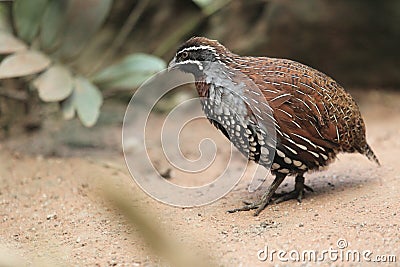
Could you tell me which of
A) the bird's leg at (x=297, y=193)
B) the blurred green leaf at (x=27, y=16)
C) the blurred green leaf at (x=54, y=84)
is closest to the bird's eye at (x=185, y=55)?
the bird's leg at (x=297, y=193)

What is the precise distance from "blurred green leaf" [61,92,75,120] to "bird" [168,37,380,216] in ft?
5.02

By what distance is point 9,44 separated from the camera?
584 centimetres

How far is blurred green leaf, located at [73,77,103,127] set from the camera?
5715 mm

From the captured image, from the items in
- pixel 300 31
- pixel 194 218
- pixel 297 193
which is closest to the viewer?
pixel 194 218

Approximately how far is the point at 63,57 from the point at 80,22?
41 centimetres

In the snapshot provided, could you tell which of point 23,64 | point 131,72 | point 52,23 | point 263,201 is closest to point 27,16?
point 52,23

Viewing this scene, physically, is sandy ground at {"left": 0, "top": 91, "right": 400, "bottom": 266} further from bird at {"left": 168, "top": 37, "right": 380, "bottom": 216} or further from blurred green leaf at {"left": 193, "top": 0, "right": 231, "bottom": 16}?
blurred green leaf at {"left": 193, "top": 0, "right": 231, "bottom": 16}

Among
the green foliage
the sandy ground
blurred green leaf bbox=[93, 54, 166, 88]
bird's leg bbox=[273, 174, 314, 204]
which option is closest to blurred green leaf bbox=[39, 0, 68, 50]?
the green foliage

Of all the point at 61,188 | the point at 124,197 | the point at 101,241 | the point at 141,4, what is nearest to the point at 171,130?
→ the point at 141,4

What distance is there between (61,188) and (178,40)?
3.01 meters

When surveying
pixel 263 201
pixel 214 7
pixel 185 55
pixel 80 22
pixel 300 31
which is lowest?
pixel 80 22

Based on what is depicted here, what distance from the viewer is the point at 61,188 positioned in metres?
5.40

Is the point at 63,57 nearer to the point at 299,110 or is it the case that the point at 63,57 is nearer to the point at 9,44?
the point at 9,44

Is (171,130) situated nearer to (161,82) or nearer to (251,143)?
(161,82)
